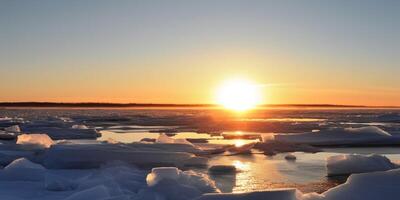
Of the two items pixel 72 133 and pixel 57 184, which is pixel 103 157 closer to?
pixel 57 184

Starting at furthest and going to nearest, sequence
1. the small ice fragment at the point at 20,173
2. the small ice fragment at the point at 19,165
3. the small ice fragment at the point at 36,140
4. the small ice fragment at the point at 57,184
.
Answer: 1. the small ice fragment at the point at 36,140
2. the small ice fragment at the point at 19,165
3. the small ice fragment at the point at 20,173
4. the small ice fragment at the point at 57,184

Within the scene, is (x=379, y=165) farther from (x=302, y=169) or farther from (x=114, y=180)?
(x=114, y=180)

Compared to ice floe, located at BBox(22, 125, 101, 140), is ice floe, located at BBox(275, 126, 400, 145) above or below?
above

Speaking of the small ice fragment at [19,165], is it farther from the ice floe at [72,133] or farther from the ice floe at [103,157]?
the ice floe at [72,133]

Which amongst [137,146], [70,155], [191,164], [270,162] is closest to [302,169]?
[270,162]

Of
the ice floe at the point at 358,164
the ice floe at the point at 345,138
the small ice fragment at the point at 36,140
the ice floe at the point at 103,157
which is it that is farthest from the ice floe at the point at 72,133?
the ice floe at the point at 358,164

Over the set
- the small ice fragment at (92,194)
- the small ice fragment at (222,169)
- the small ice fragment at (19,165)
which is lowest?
the small ice fragment at (222,169)

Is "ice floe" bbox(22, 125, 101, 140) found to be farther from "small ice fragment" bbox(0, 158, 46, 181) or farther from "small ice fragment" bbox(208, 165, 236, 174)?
"small ice fragment" bbox(0, 158, 46, 181)

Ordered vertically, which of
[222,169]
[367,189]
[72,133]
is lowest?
[222,169]

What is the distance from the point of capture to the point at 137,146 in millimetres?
10438

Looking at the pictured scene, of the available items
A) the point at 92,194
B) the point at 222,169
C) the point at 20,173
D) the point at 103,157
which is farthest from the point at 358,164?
the point at 20,173

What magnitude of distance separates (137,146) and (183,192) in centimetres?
483

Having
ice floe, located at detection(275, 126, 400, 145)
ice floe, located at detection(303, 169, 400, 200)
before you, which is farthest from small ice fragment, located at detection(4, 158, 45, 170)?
ice floe, located at detection(275, 126, 400, 145)

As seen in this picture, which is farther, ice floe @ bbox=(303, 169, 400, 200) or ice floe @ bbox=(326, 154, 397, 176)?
ice floe @ bbox=(326, 154, 397, 176)
